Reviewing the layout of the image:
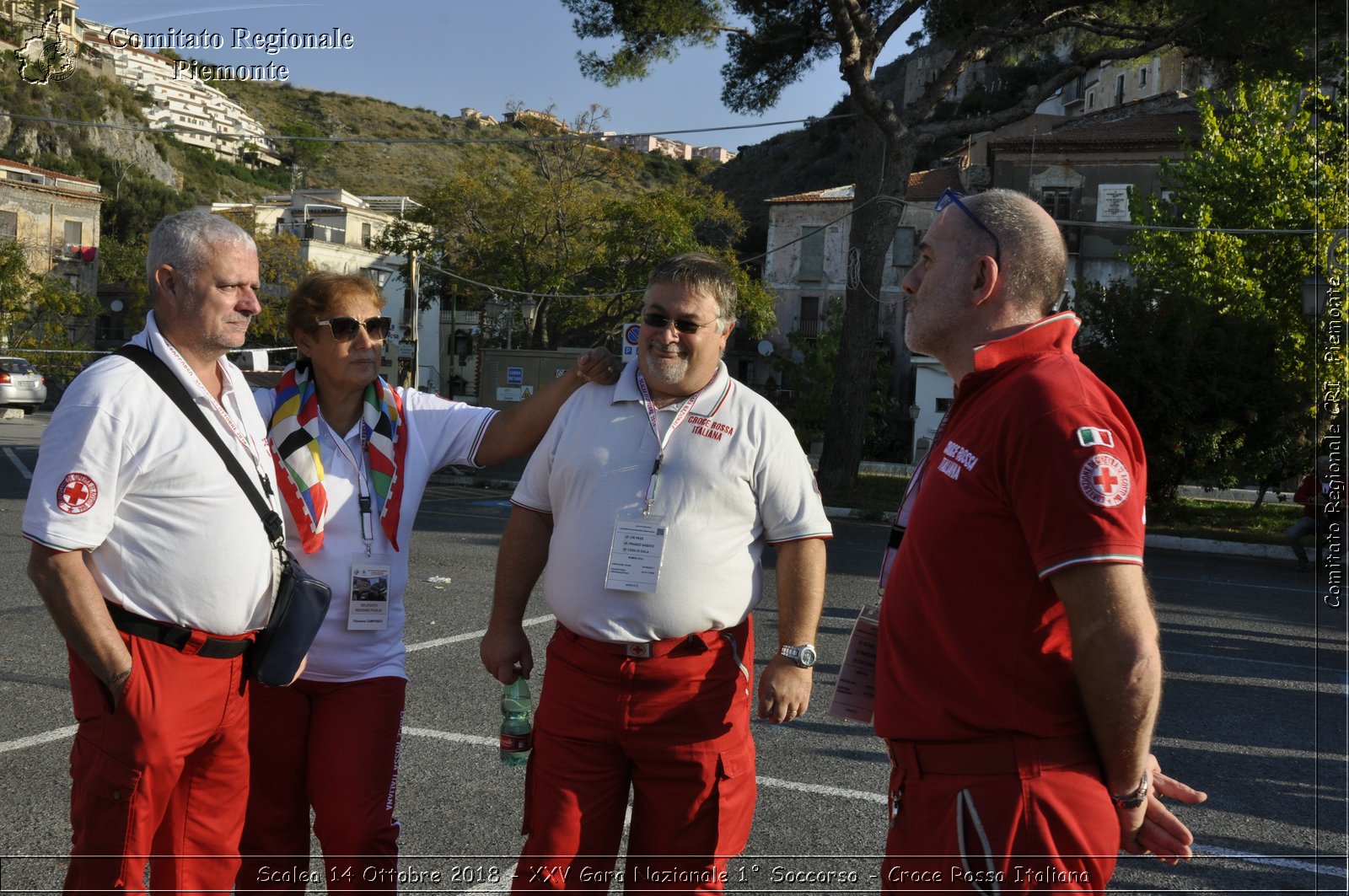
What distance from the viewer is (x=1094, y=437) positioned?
78.4 inches

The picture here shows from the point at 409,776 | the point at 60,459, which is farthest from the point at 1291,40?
the point at 60,459

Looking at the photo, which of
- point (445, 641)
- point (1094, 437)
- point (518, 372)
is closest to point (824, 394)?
point (518, 372)

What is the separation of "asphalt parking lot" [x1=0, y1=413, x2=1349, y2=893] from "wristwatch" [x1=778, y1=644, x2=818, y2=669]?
1.15 m

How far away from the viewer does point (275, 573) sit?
2969 millimetres

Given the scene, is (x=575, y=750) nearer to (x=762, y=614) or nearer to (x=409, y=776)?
(x=409, y=776)

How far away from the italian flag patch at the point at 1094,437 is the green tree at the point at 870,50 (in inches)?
665

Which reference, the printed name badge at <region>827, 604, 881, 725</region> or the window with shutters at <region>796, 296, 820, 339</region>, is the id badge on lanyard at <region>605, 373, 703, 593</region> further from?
the window with shutters at <region>796, 296, 820, 339</region>

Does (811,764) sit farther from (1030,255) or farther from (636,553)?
(1030,255)

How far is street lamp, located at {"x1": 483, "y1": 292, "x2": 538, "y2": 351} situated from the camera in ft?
129

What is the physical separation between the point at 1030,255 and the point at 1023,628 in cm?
75

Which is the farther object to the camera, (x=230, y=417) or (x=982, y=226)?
(x=230, y=417)

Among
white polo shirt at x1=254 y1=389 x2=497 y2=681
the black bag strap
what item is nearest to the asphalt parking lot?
white polo shirt at x1=254 y1=389 x2=497 y2=681

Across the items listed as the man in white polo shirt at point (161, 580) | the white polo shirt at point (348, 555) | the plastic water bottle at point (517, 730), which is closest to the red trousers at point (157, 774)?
the man in white polo shirt at point (161, 580)

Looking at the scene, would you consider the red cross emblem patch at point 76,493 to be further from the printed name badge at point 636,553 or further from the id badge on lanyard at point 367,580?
the printed name badge at point 636,553
